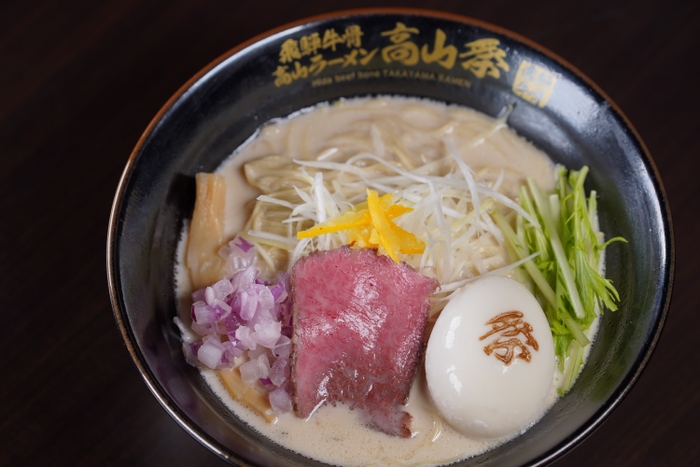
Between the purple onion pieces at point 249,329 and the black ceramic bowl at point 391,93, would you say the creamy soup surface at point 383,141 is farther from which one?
the purple onion pieces at point 249,329

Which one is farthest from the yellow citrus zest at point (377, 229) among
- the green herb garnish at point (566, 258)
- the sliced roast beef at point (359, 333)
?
the green herb garnish at point (566, 258)

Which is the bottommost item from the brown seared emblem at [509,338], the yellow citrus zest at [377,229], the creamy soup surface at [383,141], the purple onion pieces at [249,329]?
the purple onion pieces at [249,329]

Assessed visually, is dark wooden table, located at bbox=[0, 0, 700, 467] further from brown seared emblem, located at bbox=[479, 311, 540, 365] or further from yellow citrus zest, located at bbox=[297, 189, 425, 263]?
yellow citrus zest, located at bbox=[297, 189, 425, 263]

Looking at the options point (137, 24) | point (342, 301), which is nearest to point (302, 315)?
point (342, 301)

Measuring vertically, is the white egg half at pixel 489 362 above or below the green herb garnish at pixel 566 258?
below

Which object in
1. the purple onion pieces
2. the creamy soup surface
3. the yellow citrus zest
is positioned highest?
the creamy soup surface

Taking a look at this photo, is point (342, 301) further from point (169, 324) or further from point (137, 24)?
point (137, 24)

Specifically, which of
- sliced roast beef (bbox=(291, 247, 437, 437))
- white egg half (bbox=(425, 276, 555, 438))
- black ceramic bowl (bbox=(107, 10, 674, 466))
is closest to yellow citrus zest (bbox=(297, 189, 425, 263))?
sliced roast beef (bbox=(291, 247, 437, 437))
